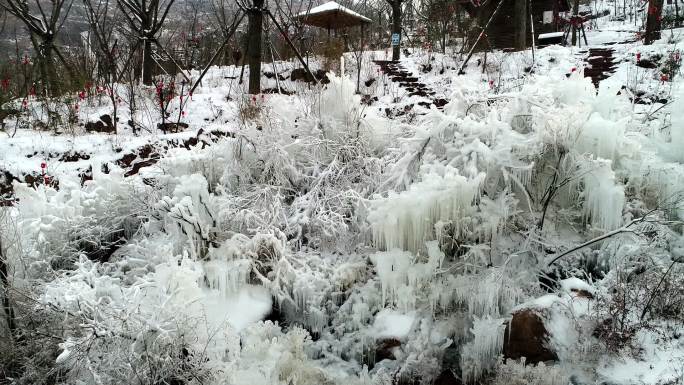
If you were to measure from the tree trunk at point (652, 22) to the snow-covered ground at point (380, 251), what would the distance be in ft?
24.5

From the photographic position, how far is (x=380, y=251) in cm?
474

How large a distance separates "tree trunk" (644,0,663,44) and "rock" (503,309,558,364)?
35.3 feet

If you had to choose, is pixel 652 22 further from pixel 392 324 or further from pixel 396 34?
pixel 392 324

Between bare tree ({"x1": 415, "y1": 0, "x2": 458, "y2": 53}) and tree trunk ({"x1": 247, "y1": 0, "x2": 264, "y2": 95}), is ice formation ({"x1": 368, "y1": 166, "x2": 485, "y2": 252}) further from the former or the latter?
bare tree ({"x1": 415, "y1": 0, "x2": 458, "y2": 53})

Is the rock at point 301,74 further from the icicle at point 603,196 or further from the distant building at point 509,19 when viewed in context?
the icicle at point 603,196

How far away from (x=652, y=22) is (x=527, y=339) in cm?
1145

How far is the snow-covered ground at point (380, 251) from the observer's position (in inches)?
152

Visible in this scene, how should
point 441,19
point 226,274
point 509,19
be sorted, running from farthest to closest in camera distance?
point 509,19
point 441,19
point 226,274

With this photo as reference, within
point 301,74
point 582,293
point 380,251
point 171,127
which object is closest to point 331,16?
point 301,74

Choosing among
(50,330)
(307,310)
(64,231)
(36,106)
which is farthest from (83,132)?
(307,310)

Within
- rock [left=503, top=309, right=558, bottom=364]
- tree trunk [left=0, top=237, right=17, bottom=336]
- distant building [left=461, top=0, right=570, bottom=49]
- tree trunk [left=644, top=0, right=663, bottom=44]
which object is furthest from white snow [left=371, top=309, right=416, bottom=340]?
distant building [left=461, top=0, right=570, bottom=49]

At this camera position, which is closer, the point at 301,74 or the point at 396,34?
the point at 301,74

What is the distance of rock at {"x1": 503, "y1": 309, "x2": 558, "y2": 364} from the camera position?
3885 mm

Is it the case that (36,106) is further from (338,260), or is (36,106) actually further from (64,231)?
(338,260)
